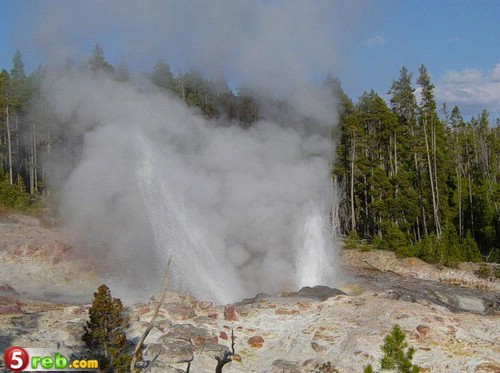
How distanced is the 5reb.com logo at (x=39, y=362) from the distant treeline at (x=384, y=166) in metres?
19.9

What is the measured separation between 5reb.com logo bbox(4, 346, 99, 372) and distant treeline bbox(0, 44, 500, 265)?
19.9 metres

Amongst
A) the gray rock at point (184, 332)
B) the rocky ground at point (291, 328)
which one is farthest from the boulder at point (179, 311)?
the gray rock at point (184, 332)

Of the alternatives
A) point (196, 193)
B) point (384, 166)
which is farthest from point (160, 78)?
point (384, 166)

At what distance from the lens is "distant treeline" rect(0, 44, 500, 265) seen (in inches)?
1177

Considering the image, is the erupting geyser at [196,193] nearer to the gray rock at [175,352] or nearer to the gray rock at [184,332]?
the gray rock at [184,332]

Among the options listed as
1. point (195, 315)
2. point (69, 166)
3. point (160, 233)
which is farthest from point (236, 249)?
point (69, 166)

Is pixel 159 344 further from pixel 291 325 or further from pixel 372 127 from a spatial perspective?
pixel 372 127

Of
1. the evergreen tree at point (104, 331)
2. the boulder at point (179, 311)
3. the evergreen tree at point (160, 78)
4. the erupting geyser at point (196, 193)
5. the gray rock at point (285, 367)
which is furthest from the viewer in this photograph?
the evergreen tree at point (160, 78)

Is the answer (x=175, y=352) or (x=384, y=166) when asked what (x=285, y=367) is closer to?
(x=175, y=352)

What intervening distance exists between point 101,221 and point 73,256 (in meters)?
1.79

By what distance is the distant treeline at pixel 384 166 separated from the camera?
29.9 metres

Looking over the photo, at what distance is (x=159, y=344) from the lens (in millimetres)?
10648

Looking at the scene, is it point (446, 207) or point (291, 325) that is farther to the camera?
point (446, 207)

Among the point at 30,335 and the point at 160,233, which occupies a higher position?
the point at 160,233
